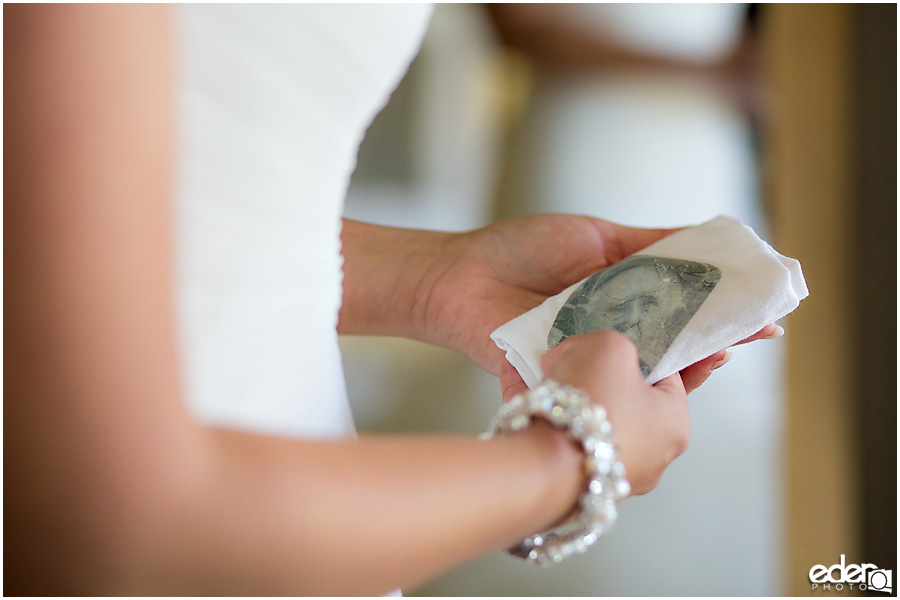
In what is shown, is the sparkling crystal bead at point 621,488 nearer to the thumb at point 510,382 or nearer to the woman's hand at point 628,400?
the woman's hand at point 628,400

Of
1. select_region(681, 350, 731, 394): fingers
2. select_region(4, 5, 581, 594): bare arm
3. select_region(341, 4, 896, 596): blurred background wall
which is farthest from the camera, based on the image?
select_region(341, 4, 896, 596): blurred background wall

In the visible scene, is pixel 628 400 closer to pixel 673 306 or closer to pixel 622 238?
pixel 673 306

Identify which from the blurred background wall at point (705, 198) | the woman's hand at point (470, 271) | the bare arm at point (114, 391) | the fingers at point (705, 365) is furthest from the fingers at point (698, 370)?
the blurred background wall at point (705, 198)

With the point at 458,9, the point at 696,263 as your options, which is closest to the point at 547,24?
the point at 458,9

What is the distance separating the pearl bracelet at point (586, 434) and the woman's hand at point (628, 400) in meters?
0.01

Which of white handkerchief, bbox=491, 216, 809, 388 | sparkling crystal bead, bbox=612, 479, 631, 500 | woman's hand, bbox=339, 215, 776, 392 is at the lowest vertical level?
sparkling crystal bead, bbox=612, 479, 631, 500

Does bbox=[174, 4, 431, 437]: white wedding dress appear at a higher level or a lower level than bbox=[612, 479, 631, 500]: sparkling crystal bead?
higher

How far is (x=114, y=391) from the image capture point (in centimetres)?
16

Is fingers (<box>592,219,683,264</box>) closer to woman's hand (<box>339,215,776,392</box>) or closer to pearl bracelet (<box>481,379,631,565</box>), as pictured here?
woman's hand (<box>339,215,776,392</box>)

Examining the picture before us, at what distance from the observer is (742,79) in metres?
1.77

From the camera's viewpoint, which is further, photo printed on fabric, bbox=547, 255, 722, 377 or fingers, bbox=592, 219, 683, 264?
fingers, bbox=592, 219, 683, 264

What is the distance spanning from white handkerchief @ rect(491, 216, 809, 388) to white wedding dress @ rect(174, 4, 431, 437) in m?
0.11

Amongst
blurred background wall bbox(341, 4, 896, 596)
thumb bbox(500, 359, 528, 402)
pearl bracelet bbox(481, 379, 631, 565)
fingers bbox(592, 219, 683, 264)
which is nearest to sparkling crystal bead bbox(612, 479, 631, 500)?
pearl bracelet bbox(481, 379, 631, 565)

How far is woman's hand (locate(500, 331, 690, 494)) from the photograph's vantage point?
0.84 ft
